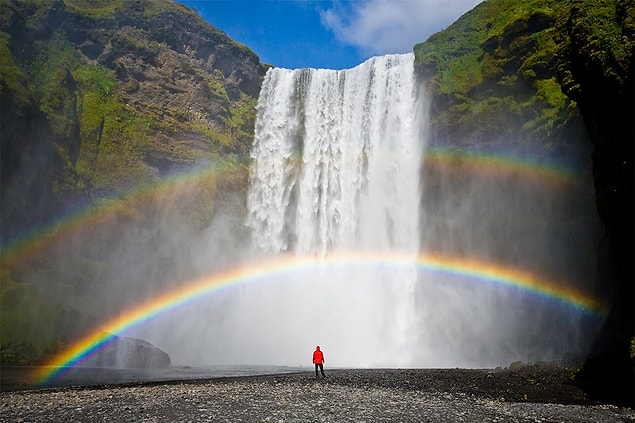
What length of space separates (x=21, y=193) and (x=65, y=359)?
711 inches

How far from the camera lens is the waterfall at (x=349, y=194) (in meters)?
46.9

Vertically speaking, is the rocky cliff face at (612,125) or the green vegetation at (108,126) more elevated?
the green vegetation at (108,126)

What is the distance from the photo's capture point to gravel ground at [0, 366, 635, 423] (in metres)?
13.7

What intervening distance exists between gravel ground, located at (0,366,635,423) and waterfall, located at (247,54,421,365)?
22191 mm

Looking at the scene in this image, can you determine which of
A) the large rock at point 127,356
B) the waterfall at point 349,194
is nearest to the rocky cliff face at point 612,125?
the waterfall at point 349,194

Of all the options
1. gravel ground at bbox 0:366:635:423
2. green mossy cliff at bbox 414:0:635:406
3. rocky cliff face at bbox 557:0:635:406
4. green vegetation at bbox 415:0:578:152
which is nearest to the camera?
gravel ground at bbox 0:366:635:423

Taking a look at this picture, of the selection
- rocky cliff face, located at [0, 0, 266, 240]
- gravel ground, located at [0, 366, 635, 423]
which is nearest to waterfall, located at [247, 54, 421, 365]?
rocky cliff face, located at [0, 0, 266, 240]

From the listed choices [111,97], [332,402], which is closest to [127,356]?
[332,402]

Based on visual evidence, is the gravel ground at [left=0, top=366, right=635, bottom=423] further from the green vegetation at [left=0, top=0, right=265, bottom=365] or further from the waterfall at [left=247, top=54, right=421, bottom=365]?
the green vegetation at [left=0, top=0, right=265, bottom=365]

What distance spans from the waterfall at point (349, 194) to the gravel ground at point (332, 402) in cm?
2219

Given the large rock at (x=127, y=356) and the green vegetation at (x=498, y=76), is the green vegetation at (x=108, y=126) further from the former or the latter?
the green vegetation at (x=498, y=76)

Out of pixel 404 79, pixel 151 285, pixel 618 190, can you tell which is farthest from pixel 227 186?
pixel 618 190

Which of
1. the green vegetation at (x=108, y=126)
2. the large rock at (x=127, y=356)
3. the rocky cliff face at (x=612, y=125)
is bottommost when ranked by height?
the large rock at (x=127, y=356)

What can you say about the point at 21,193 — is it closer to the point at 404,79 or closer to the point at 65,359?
the point at 65,359
